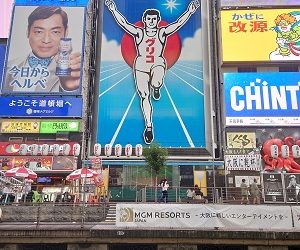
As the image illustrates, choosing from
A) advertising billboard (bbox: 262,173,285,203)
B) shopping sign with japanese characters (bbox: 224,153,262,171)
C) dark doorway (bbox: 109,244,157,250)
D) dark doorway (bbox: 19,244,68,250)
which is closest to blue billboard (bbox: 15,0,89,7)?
shopping sign with japanese characters (bbox: 224,153,262,171)

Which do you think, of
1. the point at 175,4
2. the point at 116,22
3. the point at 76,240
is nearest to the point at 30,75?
the point at 116,22

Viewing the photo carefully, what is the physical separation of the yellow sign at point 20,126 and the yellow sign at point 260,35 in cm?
1738

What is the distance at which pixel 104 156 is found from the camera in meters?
37.6

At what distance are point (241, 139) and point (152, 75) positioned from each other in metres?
9.63

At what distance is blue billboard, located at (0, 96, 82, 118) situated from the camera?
127 feet

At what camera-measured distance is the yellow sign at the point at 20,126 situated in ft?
126

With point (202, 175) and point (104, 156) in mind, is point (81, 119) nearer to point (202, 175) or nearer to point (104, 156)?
point (104, 156)

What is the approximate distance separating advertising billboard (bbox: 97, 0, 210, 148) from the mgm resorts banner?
21.1 meters

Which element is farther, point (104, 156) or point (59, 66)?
point (59, 66)

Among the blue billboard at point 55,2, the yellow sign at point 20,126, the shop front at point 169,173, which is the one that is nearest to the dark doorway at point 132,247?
the shop front at point 169,173

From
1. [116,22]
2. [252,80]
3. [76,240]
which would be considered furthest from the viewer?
[116,22]

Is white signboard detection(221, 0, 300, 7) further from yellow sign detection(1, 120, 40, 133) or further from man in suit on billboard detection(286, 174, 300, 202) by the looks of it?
man in suit on billboard detection(286, 174, 300, 202)

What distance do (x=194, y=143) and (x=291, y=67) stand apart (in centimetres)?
1130

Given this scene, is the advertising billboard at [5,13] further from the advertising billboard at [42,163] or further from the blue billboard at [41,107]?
the advertising billboard at [42,163]
